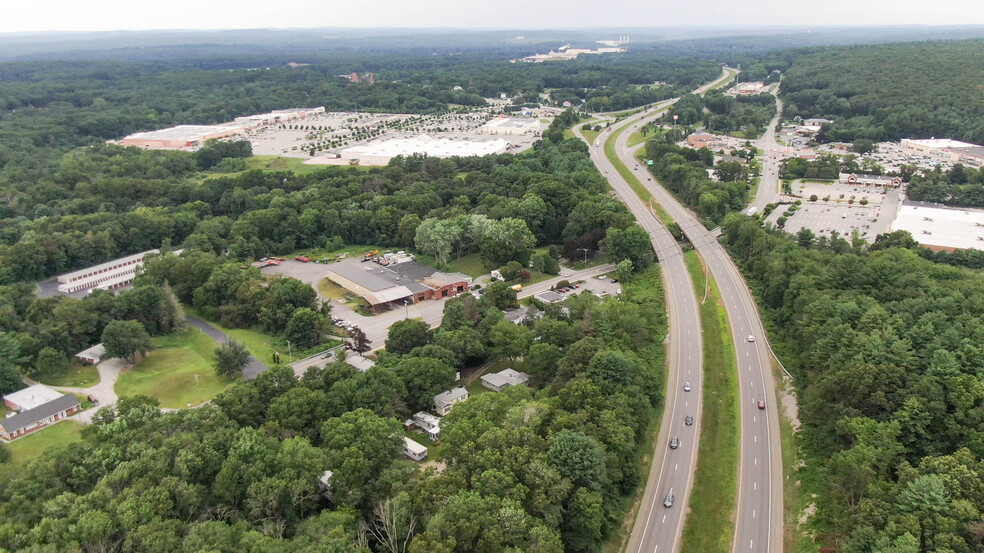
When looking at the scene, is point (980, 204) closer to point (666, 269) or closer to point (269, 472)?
point (666, 269)

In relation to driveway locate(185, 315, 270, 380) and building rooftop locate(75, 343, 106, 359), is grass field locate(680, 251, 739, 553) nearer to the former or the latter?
driveway locate(185, 315, 270, 380)

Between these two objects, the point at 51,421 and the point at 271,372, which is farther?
the point at 51,421

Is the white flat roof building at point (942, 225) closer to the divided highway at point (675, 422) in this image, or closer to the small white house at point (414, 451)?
the divided highway at point (675, 422)

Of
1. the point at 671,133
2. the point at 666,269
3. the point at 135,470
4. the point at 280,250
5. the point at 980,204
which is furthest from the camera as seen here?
the point at 671,133

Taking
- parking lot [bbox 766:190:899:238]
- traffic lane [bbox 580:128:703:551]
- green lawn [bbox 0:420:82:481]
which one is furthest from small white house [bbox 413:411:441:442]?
parking lot [bbox 766:190:899:238]

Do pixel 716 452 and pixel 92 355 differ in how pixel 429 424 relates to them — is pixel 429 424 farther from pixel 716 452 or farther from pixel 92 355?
pixel 92 355

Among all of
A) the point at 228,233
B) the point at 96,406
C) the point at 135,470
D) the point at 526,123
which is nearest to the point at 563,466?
the point at 135,470

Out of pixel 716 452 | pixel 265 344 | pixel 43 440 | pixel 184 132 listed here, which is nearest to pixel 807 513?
pixel 716 452
